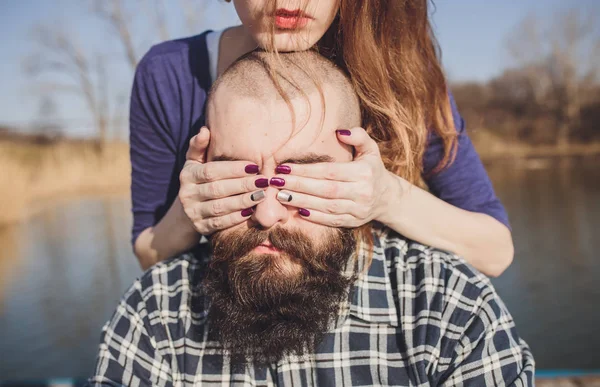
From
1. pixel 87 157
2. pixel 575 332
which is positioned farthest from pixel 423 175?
pixel 87 157

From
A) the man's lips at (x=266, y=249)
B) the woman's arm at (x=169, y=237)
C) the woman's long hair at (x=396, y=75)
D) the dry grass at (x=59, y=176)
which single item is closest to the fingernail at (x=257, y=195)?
the man's lips at (x=266, y=249)

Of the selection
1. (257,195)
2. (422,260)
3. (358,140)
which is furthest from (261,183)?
(422,260)

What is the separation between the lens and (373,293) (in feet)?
4.12

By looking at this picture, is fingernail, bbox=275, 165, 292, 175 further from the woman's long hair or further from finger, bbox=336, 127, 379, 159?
the woman's long hair

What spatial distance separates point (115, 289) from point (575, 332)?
6040 millimetres

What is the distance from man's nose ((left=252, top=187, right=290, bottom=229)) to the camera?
1.10 m

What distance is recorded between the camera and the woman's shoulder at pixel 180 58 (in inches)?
57.7

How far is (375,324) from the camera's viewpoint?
48.1 inches

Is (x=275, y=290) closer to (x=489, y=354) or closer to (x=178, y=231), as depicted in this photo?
(x=178, y=231)

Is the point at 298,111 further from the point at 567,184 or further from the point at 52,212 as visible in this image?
the point at 567,184

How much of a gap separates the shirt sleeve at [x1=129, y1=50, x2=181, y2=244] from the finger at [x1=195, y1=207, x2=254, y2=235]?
1.32 ft

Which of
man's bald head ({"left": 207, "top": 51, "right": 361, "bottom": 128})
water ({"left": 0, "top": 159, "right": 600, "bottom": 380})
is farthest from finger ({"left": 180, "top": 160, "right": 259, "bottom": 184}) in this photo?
water ({"left": 0, "top": 159, "right": 600, "bottom": 380})

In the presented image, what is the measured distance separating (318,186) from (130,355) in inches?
23.5

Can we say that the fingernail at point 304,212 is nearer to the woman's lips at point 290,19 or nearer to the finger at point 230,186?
the finger at point 230,186
